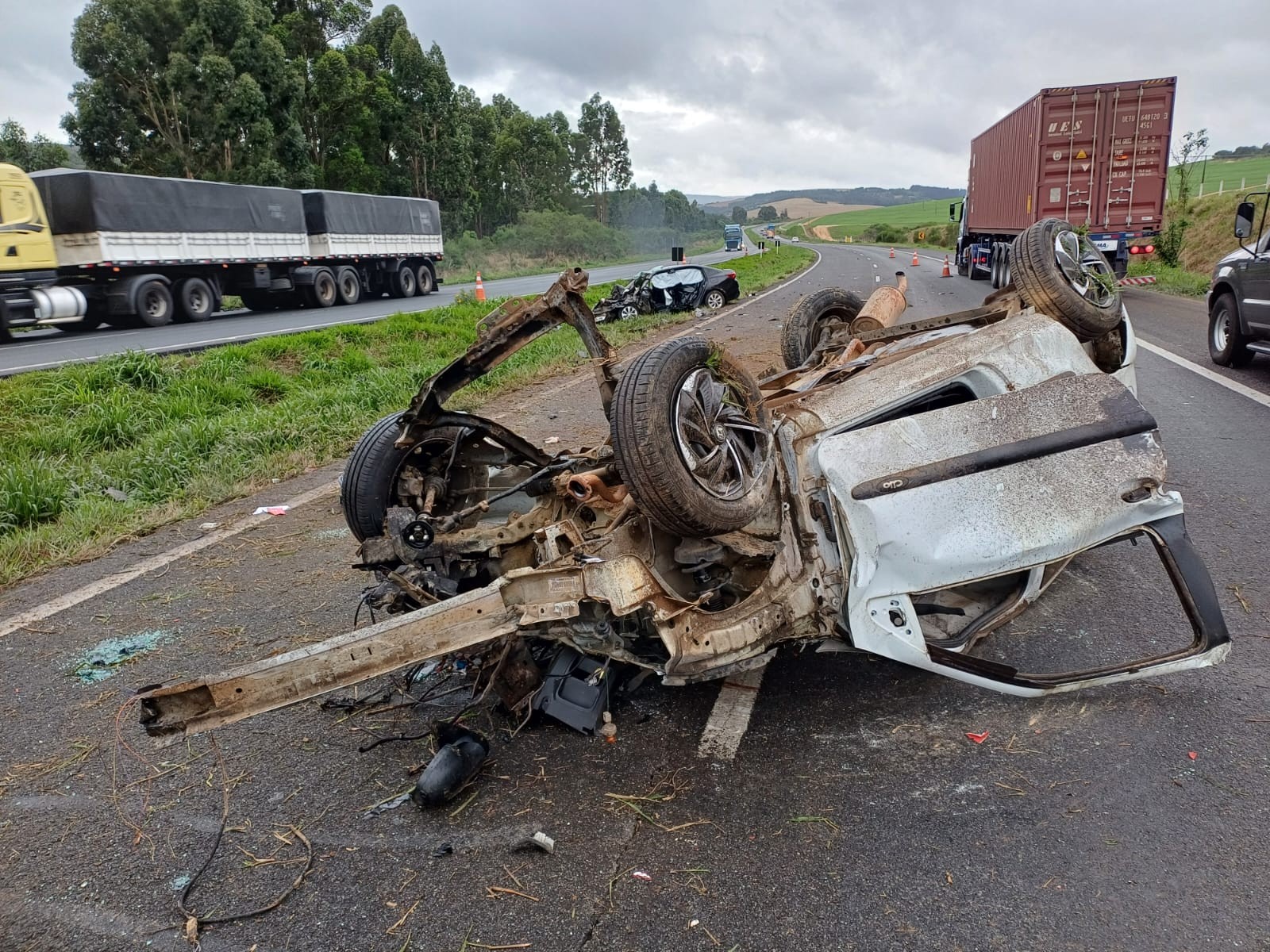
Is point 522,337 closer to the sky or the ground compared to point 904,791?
closer to the sky

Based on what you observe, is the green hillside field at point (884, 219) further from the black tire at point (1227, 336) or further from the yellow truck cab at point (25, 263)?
the yellow truck cab at point (25, 263)

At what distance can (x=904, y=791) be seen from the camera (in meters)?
2.67

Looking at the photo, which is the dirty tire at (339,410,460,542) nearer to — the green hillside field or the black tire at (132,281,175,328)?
the black tire at (132,281,175,328)

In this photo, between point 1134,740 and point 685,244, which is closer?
point 1134,740

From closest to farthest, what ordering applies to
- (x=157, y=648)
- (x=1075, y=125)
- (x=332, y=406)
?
1. (x=157, y=648)
2. (x=332, y=406)
3. (x=1075, y=125)

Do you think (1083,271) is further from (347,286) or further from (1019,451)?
(347,286)

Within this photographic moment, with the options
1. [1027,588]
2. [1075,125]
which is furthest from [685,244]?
[1027,588]

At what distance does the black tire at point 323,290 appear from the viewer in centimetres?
2209

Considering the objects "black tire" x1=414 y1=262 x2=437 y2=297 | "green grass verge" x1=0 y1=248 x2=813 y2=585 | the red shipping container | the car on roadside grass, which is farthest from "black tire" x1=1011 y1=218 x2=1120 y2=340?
"black tire" x1=414 y1=262 x2=437 y2=297

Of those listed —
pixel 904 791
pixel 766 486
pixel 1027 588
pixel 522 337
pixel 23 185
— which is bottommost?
pixel 904 791

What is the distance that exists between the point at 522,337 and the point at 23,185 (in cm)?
1659

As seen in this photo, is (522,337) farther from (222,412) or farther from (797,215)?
(797,215)

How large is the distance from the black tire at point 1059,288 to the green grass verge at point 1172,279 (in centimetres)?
1454

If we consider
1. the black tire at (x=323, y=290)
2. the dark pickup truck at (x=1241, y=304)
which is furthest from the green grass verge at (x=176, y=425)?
the black tire at (x=323, y=290)
